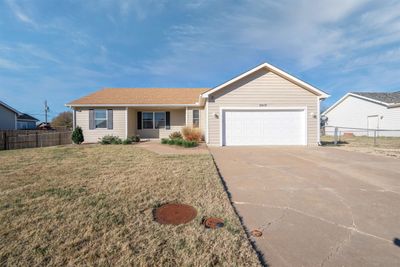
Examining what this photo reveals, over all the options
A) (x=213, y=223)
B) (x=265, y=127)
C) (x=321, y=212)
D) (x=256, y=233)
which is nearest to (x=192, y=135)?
(x=265, y=127)

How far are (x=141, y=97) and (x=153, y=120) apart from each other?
6.57ft

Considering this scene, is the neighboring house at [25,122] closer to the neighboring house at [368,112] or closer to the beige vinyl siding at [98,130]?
the beige vinyl siding at [98,130]

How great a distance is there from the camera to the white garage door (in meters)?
11.4

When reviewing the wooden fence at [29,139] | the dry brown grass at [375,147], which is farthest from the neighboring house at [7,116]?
the dry brown grass at [375,147]

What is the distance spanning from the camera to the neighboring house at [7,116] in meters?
20.2

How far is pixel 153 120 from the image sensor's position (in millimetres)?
15188

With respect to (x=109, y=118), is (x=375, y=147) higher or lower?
lower

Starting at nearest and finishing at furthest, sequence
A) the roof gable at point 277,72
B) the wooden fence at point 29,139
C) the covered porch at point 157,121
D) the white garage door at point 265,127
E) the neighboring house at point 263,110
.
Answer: the roof gable at point 277,72, the neighboring house at point 263,110, the white garage door at point 265,127, the wooden fence at point 29,139, the covered porch at point 157,121

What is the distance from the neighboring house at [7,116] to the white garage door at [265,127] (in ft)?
77.3

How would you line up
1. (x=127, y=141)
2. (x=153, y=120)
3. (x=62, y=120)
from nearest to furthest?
(x=127, y=141) < (x=153, y=120) < (x=62, y=120)

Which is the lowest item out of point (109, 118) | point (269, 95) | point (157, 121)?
point (157, 121)

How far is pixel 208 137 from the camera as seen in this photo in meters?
11.2

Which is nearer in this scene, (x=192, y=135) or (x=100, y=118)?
(x=192, y=135)

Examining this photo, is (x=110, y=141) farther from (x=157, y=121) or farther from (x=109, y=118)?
(x=157, y=121)
